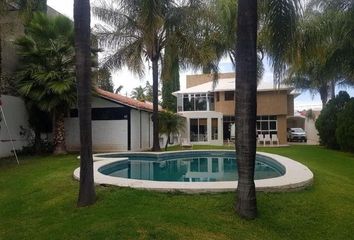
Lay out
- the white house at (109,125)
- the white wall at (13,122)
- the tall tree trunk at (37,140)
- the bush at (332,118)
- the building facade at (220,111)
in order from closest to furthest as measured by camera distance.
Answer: the white wall at (13,122)
the tall tree trunk at (37,140)
the white house at (109,125)
the bush at (332,118)
the building facade at (220,111)

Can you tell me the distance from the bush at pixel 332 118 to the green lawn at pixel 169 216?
19.1 m

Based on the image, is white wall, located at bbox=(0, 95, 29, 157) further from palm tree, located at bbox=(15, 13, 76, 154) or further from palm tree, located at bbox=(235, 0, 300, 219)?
palm tree, located at bbox=(235, 0, 300, 219)

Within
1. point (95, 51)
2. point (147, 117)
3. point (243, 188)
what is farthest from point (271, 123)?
point (243, 188)

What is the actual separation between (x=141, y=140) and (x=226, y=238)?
20.4 meters

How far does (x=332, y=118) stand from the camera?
28828mm

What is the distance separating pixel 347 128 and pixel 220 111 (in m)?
15.3

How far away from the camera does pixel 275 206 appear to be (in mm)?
8734

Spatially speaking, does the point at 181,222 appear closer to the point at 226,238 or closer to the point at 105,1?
the point at 226,238

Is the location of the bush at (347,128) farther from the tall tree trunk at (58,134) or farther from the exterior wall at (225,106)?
the tall tree trunk at (58,134)

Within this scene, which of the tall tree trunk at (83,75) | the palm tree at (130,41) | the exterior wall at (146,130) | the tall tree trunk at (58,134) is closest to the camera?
the tall tree trunk at (83,75)

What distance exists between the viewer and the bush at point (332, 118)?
94.0 ft

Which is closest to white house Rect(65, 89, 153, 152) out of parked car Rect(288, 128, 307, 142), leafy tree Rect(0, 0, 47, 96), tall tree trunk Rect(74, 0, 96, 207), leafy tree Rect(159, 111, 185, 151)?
leafy tree Rect(159, 111, 185, 151)

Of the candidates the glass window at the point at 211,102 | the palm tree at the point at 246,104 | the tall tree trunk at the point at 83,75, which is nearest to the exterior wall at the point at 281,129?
the glass window at the point at 211,102

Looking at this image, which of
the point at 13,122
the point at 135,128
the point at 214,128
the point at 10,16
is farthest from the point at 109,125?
the point at 214,128
